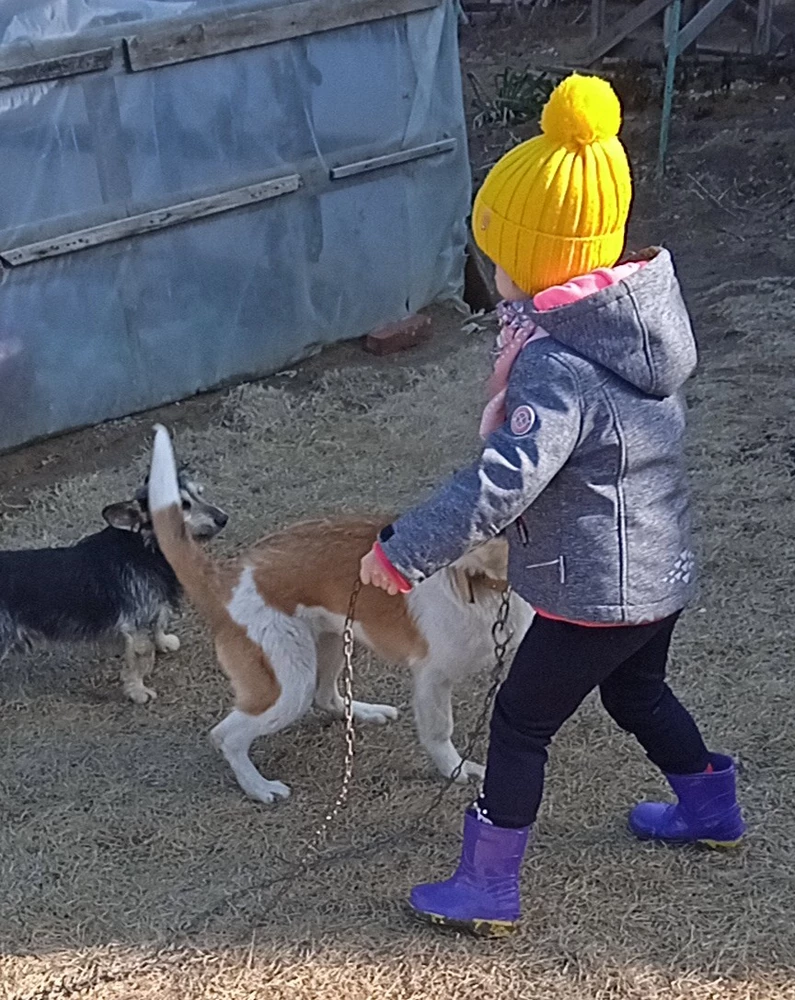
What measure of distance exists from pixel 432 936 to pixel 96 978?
0.83m

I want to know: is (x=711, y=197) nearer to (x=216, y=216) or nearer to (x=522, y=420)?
(x=216, y=216)

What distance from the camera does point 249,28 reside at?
6586mm

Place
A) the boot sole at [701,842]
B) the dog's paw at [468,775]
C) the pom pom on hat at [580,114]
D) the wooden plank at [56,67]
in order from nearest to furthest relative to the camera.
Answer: the pom pom on hat at [580,114] → the boot sole at [701,842] → the dog's paw at [468,775] → the wooden plank at [56,67]

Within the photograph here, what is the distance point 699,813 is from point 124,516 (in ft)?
6.87

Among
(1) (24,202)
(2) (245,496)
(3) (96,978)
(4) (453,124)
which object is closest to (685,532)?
(3) (96,978)

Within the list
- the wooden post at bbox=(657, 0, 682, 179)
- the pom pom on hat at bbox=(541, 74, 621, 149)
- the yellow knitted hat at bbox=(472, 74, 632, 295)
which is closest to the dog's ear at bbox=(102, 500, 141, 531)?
the yellow knitted hat at bbox=(472, 74, 632, 295)

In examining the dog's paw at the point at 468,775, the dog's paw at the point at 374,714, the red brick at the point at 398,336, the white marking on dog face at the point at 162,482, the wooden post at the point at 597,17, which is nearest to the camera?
the white marking on dog face at the point at 162,482

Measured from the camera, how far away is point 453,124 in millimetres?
7656

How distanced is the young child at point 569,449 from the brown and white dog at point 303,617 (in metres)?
0.49

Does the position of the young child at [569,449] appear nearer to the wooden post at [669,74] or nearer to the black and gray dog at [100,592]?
the black and gray dog at [100,592]

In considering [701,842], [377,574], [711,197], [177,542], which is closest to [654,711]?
[701,842]

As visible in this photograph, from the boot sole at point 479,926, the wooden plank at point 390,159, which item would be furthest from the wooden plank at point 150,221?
the boot sole at point 479,926

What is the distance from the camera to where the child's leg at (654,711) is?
3.06 metres

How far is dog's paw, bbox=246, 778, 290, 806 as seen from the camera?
12.3ft
